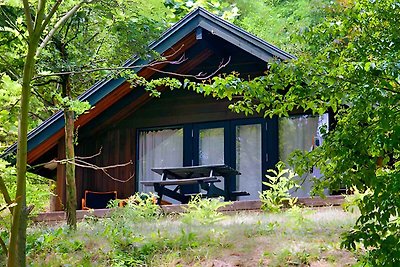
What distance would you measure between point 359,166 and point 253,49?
7135mm

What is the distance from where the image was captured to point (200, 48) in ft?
41.5

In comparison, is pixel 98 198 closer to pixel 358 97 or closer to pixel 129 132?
pixel 129 132

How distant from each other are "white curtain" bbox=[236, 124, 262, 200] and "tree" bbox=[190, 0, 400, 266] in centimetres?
700

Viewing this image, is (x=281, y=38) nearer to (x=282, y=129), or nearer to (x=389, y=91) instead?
(x=282, y=129)

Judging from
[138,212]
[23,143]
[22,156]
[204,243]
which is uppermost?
[23,143]

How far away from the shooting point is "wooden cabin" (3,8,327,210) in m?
11.8

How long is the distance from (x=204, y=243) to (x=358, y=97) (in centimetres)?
356

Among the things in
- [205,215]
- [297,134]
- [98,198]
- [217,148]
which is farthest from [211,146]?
[205,215]

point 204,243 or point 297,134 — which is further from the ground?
point 297,134

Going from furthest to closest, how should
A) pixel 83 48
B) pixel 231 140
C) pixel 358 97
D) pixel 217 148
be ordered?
pixel 217 148
pixel 231 140
pixel 83 48
pixel 358 97

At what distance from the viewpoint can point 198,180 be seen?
10.6m

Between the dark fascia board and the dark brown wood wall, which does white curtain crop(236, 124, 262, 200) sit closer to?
the dark brown wood wall

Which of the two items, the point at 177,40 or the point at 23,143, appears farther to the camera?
the point at 177,40

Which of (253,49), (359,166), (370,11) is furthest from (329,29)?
(253,49)
